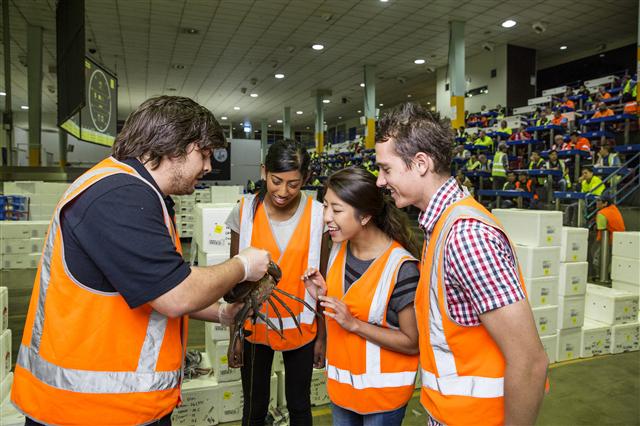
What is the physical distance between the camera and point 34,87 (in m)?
11.0

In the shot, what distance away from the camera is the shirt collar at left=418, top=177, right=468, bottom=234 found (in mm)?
1120

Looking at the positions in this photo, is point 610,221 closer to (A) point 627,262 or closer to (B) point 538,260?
(A) point 627,262

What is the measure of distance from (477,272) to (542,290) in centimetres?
319

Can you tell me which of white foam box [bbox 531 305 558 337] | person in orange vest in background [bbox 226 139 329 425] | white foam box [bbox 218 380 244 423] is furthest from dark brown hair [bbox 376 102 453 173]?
white foam box [bbox 531 305 558 337]

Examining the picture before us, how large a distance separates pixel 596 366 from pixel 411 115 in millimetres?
3701

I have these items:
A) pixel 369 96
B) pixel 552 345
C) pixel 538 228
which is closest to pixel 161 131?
pixel 538 228

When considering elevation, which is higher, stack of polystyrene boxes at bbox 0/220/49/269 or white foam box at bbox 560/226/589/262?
white foam box at bbox 560/226/589/262

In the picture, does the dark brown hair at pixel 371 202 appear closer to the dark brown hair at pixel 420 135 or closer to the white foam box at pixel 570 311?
the dark brown hair at pixel 420 135

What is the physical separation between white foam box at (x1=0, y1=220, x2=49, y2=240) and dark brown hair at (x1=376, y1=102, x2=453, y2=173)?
812 centimetres

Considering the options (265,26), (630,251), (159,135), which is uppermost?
(265,26)

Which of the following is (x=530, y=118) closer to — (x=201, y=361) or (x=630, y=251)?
(x=630, y=251)

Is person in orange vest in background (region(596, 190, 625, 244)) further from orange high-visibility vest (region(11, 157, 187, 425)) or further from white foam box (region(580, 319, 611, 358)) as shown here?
orange high-visibility vest (region(11, 157, 187, 425))

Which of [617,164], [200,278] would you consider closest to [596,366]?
[200,278]

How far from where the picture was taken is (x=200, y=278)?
100 centimetres
